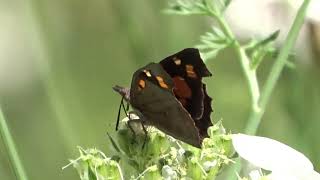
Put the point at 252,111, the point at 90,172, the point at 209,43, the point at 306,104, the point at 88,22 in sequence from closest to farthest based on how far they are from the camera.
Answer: the point at 90,172 < the point at 252,111 < the point at 209,43 < the point at 306,104 < the point at 88,22

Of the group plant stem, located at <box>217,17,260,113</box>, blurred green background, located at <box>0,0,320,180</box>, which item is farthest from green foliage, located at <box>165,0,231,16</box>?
blurred green background, located at <box>0,0,320,180</box>

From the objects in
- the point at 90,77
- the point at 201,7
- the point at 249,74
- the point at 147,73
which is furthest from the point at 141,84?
the point at 90,77

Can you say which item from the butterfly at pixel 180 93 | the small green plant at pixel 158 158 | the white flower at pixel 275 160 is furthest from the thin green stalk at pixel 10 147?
the white flower at pixel 275 160

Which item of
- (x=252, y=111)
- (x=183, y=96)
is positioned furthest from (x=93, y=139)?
(x=183, y=96)

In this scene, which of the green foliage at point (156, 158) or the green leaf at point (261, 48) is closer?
the green foliage at point (156, 158)

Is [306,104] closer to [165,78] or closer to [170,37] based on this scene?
[170,37]

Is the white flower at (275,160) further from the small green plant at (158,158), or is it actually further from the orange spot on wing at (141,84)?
the orange spot on wing at (141,84)
